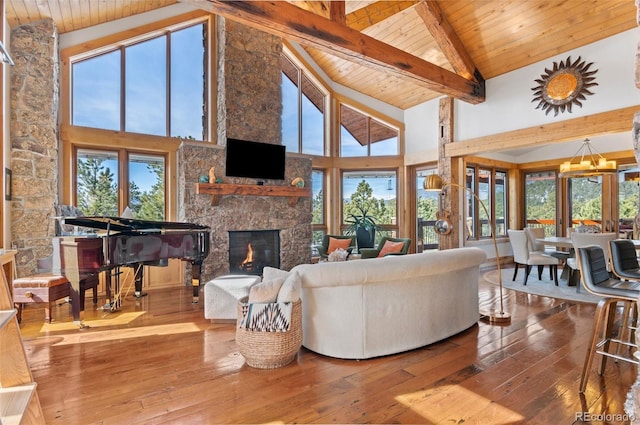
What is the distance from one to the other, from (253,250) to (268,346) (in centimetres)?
369

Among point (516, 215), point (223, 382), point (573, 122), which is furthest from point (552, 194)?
point (223, 382)

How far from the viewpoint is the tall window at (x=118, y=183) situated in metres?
5.02

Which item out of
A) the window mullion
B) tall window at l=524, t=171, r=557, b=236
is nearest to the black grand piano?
the window mullion

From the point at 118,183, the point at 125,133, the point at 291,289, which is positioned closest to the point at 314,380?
the point at 291,289

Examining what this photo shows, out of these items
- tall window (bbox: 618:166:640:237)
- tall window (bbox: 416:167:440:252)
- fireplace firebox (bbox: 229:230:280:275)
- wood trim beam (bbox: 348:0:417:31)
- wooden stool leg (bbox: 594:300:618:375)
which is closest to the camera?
wooden stool leg (bbox: 594:300:618:375)

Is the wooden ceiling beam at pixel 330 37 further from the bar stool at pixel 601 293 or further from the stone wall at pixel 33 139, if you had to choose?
the bar stool at pixel 601 293

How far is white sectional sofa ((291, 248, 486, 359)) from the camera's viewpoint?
8.98ft

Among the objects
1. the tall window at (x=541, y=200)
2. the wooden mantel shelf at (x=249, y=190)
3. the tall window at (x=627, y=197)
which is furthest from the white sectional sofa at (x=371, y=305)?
the tall window at (x=541, y=200)

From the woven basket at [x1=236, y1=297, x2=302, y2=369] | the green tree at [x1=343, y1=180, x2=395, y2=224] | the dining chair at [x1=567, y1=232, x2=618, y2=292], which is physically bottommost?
the woven basket at [x1=236, y1=297, x2=302, y2=369]

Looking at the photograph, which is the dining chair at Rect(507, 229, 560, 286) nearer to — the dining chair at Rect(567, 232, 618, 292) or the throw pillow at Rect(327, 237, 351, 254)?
the dining chair at Rect(567, 232, 618, 292)

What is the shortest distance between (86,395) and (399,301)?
7.79ft

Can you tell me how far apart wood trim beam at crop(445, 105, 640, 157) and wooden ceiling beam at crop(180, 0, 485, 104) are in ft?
3.57

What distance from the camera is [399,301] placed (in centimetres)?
286

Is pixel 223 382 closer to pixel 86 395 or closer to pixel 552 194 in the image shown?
pixel 86 395
